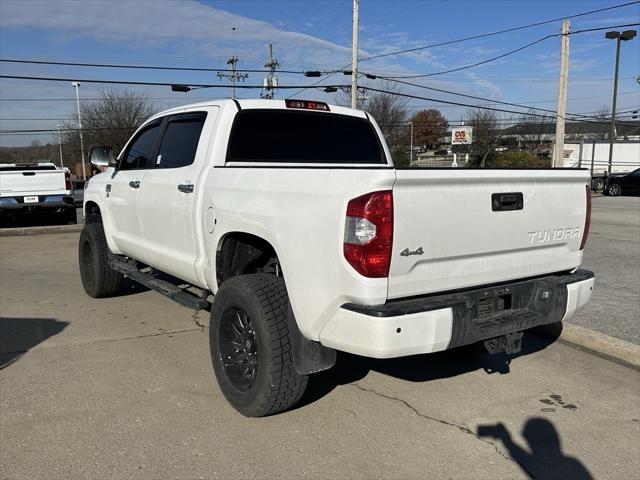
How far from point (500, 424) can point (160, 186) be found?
318 centimetres

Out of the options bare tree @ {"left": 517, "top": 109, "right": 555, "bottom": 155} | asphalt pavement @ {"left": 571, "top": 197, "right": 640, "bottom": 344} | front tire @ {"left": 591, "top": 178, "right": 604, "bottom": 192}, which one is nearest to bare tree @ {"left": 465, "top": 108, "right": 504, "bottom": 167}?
bare tree @ {"left": 517, "top": 109, "right": 555, "bottom": 155}

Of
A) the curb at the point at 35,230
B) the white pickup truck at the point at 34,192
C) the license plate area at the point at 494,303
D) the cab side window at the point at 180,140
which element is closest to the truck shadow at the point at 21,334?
the cab side window at the point at 180,140

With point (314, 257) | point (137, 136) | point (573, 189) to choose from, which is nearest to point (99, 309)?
point (137, 136)

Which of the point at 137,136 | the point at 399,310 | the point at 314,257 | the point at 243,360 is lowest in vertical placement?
the point at 243,360

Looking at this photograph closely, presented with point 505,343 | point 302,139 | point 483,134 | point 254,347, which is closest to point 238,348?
point 254,347

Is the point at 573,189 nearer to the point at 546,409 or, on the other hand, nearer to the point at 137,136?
the point at 546,409

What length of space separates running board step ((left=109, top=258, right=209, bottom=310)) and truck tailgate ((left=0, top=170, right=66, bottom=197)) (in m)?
8.89

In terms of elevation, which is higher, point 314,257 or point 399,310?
point 314,257

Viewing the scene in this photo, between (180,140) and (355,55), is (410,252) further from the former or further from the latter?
(355,55)

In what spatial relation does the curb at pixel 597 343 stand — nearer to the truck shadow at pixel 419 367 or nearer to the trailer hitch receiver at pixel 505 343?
the truck shadow at pixel 419 367

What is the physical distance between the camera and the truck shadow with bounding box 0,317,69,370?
4.79 meters

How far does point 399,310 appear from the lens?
9.20ft

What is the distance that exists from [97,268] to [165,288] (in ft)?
6.55

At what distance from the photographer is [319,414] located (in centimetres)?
370
